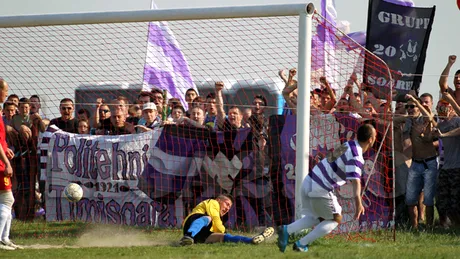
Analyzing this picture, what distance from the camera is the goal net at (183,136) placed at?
439 inches

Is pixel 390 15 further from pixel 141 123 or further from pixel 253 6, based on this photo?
pixel 141 123

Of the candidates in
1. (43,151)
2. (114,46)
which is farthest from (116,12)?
(43,151)

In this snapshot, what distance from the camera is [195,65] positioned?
1231 centimetres

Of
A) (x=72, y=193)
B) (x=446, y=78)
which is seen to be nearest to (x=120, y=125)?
(x=72, y=193)

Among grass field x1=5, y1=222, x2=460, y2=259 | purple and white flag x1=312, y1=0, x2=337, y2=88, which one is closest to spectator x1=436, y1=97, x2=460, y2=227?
grass field x1=5, y1=222, x2=460, y2=259

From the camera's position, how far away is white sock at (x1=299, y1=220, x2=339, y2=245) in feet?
27.8

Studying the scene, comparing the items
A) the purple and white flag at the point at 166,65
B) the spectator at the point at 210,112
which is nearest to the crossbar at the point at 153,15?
the spectator at the point at 210,112

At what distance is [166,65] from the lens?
51.5ft

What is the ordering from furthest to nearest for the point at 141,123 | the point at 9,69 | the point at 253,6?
the point at 141,123 → the point at 9,69 → the point at 253,6

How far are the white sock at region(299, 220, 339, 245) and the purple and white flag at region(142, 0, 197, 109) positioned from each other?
7.00 m

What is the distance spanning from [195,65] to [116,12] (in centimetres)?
185

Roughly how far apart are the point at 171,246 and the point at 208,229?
0.53 m

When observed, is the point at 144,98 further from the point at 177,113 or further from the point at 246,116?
the point at 246,116

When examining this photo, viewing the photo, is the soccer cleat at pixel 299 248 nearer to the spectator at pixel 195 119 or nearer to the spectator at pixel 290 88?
the spectator at pixel 290 88
